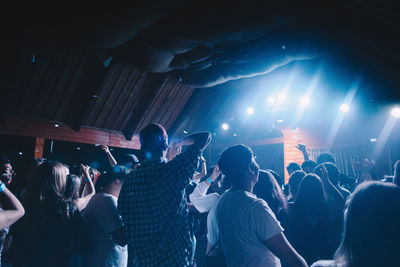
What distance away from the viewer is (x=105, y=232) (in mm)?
1898

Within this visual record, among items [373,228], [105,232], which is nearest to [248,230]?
[373,228]

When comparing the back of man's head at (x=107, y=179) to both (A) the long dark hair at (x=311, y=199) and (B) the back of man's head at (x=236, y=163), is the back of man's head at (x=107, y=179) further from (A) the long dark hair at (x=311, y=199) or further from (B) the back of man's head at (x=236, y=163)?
(A) the long dark hair at (x=311, y=199)

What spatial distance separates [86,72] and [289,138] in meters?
7.32

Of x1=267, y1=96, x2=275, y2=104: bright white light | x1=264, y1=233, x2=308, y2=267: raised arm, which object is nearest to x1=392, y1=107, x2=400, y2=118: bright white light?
x1=267, y1=96, x2=275, y2=104: bright white light

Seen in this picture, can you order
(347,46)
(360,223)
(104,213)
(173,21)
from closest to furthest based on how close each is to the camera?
(360,223) → (104,213) → (173,21) → (347,46)

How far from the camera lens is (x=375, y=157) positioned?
7.16m

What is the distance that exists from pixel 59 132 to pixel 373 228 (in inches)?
240

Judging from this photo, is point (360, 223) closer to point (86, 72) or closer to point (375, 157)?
point (86, 72)

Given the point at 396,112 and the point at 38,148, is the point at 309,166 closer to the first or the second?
the point at 396,112

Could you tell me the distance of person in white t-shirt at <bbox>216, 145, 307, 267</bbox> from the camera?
1.35 metres

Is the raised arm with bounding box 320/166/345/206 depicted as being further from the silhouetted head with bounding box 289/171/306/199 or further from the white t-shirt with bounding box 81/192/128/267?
the white t-shirt with bounding box 81/192/128/267

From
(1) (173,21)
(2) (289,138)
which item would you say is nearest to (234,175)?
(1) (173,21)

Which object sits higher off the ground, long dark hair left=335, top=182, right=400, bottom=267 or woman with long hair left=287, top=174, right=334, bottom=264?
long dark hair left=335, top=182, right=400, bottom=267

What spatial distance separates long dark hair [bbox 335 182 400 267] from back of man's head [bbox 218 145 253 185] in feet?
2.59
